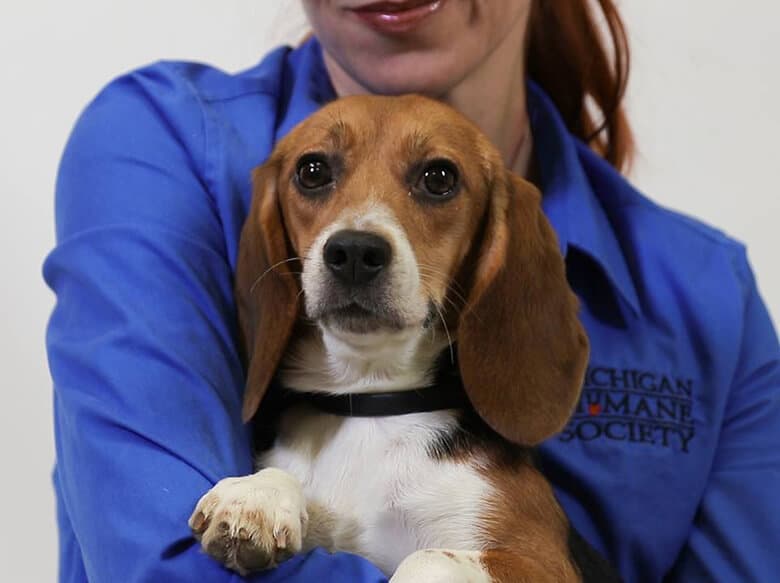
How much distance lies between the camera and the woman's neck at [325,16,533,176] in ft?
8.30

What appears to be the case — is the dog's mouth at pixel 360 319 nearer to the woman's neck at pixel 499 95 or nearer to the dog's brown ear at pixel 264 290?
the dog's brown ear at pixel 264 290

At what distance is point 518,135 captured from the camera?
Result: 2682mm

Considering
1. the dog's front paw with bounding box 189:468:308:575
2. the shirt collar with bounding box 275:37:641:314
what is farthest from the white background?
the dog's front paw with bounding box 189:468:308:575

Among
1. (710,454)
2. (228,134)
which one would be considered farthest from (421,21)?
(710,454)

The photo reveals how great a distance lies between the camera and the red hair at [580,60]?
2820 millimetres

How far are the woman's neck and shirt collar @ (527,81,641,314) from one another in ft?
0.15

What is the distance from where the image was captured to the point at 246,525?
1.64m

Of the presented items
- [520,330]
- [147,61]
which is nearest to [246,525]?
[520,330]

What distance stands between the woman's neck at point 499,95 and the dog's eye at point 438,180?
17.5 inches

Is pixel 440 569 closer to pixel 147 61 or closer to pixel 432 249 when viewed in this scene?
pixel 432 249

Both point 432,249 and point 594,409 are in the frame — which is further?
point 594,409

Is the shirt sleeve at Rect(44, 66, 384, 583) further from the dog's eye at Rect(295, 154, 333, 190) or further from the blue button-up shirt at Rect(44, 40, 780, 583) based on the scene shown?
the dog's eye at Rect(295, 154, 333, 190)

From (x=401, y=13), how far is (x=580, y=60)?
2.15 feet

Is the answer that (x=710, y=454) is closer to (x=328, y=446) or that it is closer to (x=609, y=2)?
(x=328, y=446)
